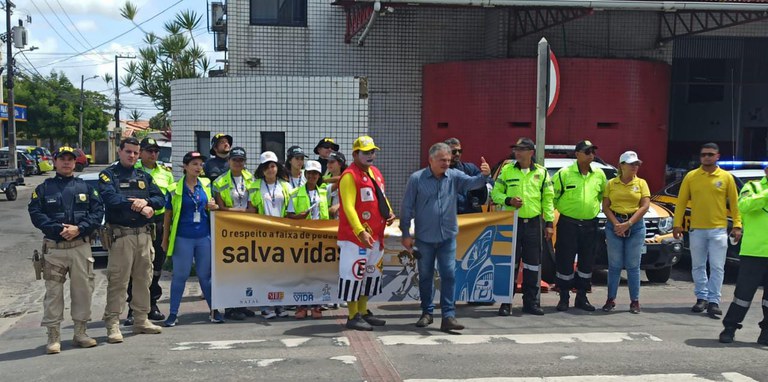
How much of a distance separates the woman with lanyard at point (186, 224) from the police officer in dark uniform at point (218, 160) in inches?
34.3

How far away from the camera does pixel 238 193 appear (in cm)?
810

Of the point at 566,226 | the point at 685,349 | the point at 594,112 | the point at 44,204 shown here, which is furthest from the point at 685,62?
the point at 44,204

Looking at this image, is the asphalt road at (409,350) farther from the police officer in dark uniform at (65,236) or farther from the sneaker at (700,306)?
the police officer in dark uniform at (65,236)

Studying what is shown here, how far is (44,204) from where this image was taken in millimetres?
6480

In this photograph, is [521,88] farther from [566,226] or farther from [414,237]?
[414,237]

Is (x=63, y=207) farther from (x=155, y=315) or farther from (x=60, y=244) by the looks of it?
(x=155, y=315)

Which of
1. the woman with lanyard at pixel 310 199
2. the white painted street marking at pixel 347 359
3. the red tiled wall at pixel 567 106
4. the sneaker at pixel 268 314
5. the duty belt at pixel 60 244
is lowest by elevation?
the sneaker at pixel 268 314

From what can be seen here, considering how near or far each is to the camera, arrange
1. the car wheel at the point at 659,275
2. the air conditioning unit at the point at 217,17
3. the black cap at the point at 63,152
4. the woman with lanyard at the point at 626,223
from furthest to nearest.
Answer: the air conditioning unit at the point at 217,17 → the car wheel at the point at 659,275 → the woman with lanyard at the point at 626,223 → the black cap at the point at 63,152

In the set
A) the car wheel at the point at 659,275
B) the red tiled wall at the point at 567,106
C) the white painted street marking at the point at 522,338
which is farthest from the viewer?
the red tiled wall at the point at 567,106

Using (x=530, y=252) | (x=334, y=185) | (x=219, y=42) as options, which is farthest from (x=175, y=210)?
(x=219, y=42)

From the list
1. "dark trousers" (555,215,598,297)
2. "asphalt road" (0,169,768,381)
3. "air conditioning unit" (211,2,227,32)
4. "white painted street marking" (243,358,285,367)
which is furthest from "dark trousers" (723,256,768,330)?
"air conditioning unit" (211,2,227,32)

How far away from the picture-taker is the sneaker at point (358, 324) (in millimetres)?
7285

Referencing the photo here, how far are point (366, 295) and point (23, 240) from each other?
11.5 m

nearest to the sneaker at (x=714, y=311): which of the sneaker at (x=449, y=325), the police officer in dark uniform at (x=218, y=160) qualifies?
the sneaker at (x=449, y=325)
